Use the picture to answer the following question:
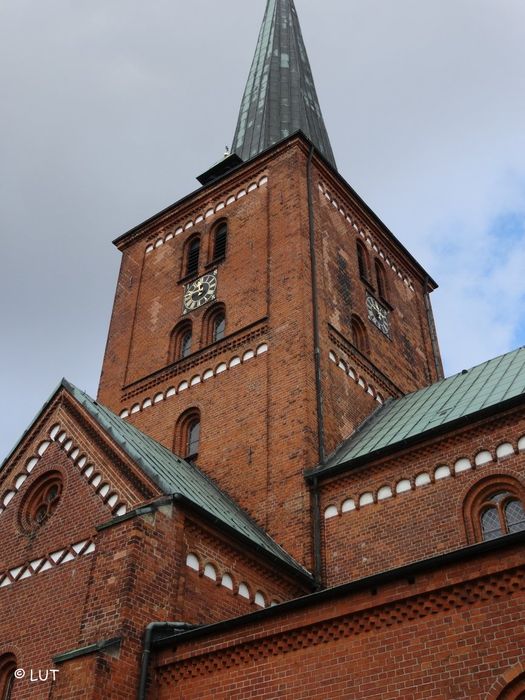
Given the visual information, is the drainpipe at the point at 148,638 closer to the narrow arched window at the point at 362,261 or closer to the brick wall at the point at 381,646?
the brick wall at the point at 381,646

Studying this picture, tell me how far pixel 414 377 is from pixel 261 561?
10.5 m

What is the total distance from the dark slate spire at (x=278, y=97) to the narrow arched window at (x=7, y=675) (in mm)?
17711

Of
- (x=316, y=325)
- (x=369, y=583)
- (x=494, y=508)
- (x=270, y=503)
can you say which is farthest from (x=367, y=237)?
(x=369, y=583)

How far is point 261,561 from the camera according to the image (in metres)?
14.1

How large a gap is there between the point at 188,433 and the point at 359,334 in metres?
5.45

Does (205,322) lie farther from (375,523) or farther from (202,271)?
(375,523)

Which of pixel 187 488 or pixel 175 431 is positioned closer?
pixel 187 488

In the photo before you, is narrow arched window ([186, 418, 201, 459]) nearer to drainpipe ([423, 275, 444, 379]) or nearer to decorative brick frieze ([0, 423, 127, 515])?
decorative brick frieze ([0, 423, 127, 515])

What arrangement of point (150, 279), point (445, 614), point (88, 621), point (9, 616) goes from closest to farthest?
point (445, 614), point (88, 621), point (9, 616), point (150, 279)

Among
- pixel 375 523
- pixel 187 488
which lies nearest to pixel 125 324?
pixel 187 488

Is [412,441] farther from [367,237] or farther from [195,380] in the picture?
[367,237]

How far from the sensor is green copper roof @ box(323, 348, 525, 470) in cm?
1541

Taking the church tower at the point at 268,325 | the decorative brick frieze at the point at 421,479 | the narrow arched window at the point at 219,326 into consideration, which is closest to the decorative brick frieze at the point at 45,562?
the church tower at the point at 268,325

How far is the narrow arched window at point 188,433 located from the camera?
19231mm
